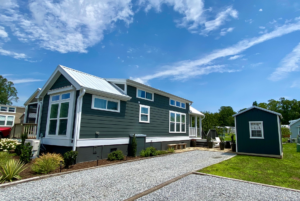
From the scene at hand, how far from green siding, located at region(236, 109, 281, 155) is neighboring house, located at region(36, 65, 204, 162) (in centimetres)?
625

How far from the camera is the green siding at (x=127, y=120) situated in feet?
29.1

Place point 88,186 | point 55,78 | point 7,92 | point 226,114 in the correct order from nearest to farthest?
1. point 88,186
2. point 55,78
3. point 7,92
4. point 226,114

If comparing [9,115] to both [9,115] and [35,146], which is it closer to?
[9,115]

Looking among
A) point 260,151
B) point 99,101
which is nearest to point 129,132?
point 99,101

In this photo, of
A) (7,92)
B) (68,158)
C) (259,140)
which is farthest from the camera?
(7,92)

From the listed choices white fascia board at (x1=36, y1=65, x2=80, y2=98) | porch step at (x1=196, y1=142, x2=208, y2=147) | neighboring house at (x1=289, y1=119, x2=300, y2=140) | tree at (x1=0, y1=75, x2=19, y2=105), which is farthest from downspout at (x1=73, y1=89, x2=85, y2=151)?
tree at (x1=0, y1=75, x2=19, y2=105)

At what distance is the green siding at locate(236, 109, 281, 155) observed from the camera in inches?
445

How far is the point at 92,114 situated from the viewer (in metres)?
9.05

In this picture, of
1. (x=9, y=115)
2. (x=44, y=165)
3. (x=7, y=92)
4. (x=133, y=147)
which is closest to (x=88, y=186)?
(x=44, y=165)

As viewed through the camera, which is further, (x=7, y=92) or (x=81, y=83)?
(x=7, y=92)

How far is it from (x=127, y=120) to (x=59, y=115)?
13.1 feet

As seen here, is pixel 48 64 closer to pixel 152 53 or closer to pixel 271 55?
pixel 152 53

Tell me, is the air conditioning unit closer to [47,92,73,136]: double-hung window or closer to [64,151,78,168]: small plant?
[47,92,73,136]: double-hung window

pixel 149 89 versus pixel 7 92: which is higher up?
pixel 7 92
